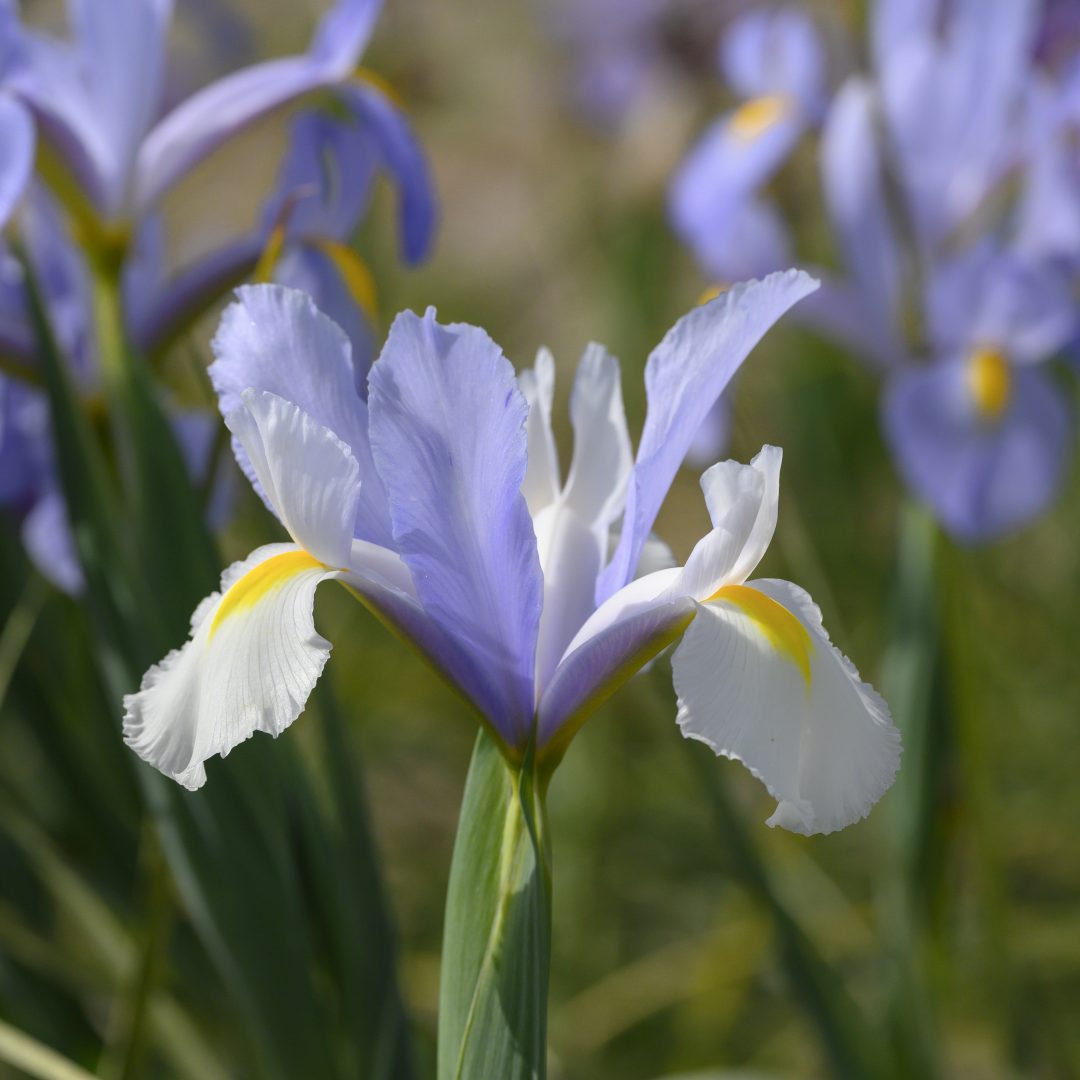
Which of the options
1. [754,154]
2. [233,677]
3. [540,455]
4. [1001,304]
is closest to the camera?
[233,677]

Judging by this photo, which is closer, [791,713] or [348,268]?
[791,713]

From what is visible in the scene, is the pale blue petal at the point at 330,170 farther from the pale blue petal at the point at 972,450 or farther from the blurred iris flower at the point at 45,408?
the pale blue petal at the point at 972,450

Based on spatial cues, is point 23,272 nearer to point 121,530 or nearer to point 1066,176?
point 121,530

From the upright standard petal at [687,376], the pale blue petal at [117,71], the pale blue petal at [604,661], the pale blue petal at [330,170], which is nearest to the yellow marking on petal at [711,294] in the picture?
the upright standard petal at [687,376]

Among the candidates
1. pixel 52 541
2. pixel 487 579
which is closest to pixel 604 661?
pixel 487 579

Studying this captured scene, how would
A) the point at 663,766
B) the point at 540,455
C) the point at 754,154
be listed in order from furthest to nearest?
the point at 663,766 → the point at 754,154 → the point at 540,455

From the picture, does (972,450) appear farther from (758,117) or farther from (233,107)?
(233,107)
